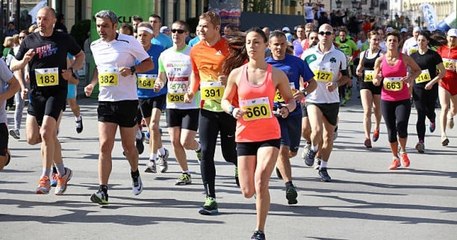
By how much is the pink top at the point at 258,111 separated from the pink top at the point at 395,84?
5.40 meters

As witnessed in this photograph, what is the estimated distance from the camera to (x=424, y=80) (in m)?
16.8

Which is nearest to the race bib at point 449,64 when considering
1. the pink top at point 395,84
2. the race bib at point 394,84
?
the pink top at point 395,84

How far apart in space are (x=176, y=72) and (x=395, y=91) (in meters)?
3.34

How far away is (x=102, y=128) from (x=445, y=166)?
591cm

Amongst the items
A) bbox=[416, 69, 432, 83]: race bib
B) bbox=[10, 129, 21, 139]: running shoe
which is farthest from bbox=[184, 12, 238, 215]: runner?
bbox=[10, 129, 21, 139]: running shoe

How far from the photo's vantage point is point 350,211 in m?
10.6

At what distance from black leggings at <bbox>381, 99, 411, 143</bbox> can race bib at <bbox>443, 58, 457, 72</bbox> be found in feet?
11.7

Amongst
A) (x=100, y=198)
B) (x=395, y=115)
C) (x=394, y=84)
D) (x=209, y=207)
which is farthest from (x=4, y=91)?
(x=395, y=115)

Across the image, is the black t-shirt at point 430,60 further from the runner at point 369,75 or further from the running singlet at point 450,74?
the running singlet at point 450,74

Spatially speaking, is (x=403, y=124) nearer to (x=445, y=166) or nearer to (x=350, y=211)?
Answer: (x=445, y=166)

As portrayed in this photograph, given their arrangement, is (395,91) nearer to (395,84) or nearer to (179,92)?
(395,84)

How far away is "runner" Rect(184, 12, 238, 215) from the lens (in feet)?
33.9

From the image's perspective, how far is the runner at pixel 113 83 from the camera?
1052 centimetres

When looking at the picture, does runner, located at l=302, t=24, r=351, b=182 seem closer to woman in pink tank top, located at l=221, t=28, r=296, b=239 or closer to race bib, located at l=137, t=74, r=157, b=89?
race bib, located at l=137, t=74, r=157, b=89
